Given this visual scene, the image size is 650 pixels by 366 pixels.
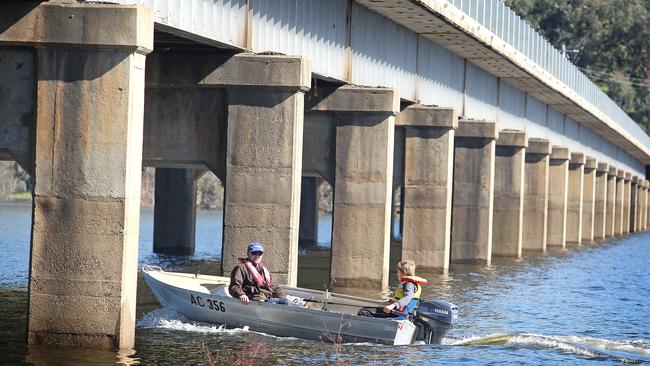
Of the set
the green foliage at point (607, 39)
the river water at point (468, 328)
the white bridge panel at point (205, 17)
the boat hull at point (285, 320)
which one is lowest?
→ the river water at point (468, 328)

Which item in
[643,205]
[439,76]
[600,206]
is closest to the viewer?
[439,76]

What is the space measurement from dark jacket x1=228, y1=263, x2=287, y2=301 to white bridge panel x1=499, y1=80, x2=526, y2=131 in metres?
28.7

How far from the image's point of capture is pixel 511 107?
52.9m

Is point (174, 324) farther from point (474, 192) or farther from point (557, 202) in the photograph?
point (557, 202)

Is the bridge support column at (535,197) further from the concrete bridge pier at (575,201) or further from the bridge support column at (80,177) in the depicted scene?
the bridge support column at (80,177)

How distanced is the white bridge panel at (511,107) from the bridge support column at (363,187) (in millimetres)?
18573

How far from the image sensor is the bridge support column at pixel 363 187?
3281 cm

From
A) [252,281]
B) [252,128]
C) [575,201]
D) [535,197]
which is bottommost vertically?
[252,281]

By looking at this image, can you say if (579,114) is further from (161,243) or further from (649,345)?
(649,345)

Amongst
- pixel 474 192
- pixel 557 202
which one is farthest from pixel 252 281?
pixel 557 202

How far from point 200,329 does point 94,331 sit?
463 centimetres


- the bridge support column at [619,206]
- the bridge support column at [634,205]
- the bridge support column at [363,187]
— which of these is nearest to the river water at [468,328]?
the bridge support column at [363,187]

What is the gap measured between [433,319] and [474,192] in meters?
23.7

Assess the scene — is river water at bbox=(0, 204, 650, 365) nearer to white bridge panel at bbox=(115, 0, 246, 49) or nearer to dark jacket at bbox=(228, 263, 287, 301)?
dark jacket at bbox=(228, 263, 287, 301)
